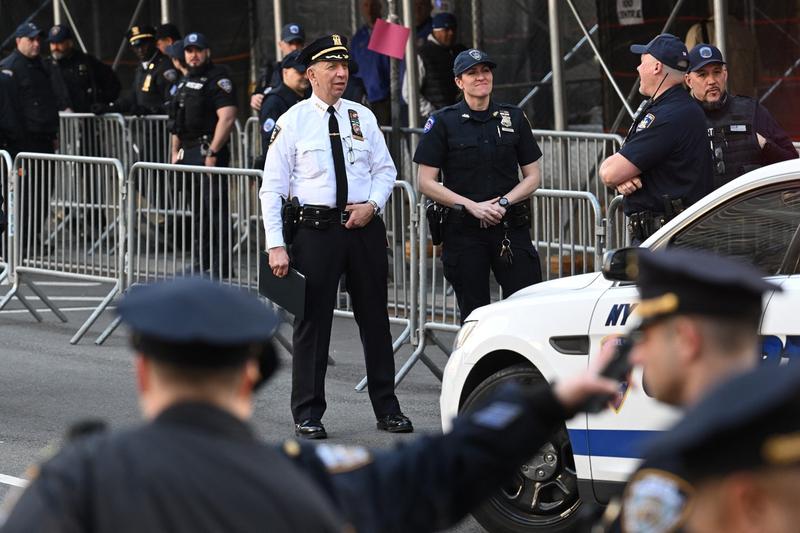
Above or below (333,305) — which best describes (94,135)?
above

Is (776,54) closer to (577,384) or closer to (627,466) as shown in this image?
(627,466)

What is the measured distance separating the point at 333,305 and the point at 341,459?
5312 mm

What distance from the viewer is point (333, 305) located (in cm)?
812

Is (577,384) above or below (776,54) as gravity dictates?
below

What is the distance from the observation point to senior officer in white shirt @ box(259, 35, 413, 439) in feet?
26.1

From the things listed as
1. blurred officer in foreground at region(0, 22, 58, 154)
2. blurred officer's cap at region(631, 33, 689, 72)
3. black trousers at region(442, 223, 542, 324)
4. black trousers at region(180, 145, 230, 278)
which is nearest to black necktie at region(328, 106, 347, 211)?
black trousers at region(442, 223, 542, 324)

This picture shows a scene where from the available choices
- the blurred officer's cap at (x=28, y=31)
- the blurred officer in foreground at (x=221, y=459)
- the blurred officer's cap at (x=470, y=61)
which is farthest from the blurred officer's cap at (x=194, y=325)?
the blurred officer's cap at (x=28, y=31)

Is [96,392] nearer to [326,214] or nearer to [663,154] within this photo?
[326,214]

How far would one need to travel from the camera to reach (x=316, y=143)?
312 inches

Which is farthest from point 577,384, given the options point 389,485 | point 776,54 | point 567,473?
point 776,54

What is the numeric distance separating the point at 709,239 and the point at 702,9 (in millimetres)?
6927

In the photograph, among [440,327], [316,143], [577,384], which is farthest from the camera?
[440,327]

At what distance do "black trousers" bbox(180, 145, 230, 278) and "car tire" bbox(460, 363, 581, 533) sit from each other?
4.76m

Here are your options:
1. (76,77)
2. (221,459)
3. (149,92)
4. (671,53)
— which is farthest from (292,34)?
(221,459)
